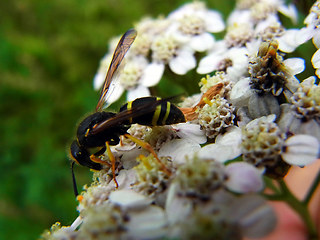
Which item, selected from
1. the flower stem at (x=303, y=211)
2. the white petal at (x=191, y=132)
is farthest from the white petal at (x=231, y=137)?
the flower stem at (x=303, y=211)

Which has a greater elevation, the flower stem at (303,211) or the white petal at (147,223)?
the white petal at (147,223)

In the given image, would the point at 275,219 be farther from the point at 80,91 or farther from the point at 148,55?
the point at 80,91

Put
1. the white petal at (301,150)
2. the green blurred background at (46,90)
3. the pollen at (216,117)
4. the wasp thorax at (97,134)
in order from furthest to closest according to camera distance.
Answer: the green blurred background at (46,90), the wasp thorax at (97,134), the pollen at (216,117), the white petal at (301,150)

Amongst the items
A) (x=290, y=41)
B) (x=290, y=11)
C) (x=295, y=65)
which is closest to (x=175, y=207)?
(x=295, y=65)

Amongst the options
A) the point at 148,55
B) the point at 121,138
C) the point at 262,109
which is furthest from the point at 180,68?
the point at 262,109

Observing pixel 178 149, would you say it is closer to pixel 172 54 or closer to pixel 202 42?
pixel 172 54

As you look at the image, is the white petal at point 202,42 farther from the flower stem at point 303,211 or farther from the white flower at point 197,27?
the flower stem at point 303,211

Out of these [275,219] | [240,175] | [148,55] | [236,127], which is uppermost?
[148,55]
